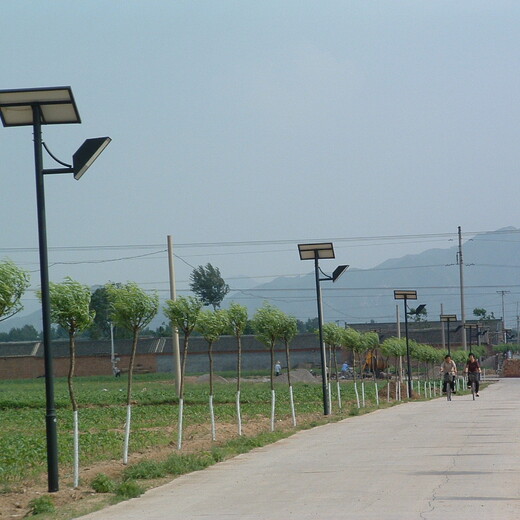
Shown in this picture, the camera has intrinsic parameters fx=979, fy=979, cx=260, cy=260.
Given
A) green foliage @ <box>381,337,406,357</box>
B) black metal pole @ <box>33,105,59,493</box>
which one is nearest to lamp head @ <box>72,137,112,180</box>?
black metal pole @ <box>33,105,59,493</box>

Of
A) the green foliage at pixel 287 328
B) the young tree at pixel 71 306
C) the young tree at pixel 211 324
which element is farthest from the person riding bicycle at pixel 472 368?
the young tree at pixel 71 306

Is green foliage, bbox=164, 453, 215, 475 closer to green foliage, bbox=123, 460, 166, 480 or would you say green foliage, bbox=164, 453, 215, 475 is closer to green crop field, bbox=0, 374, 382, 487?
green foliage, bbox=123, 460, 166, 480

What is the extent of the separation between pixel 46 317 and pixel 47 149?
7.86 ft

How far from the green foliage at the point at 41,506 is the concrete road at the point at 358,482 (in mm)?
720

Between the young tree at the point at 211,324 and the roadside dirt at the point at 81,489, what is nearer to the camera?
the roadside dirt at the point at 81,489

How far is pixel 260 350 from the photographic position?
281ft

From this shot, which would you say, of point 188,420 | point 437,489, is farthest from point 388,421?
point 437,489

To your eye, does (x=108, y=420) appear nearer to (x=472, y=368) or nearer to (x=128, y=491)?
(x=472, y=368)

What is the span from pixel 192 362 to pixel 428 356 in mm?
27403

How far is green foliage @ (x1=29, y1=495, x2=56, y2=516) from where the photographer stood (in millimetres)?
11867

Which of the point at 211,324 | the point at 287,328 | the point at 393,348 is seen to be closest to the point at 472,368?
the point at 287,328

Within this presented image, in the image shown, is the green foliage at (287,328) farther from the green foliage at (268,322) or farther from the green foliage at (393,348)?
the green foliage at (393,348)

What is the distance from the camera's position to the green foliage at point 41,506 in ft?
38.9

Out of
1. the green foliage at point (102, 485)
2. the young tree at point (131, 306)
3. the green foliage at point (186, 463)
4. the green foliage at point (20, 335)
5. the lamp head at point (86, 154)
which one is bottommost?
the green foliage at point (20, 335)
